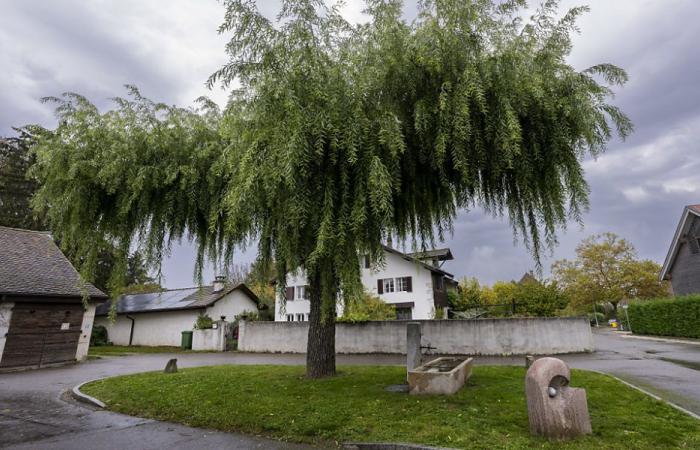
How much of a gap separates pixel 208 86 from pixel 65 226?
14.4ft

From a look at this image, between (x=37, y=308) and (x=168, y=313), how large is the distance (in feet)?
39.8

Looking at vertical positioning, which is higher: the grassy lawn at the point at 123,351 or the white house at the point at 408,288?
the white house at the point at 408,288

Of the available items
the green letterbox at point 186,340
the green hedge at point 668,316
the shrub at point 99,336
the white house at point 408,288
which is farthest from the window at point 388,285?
the shrub at point 99,336

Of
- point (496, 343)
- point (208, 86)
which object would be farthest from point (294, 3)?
point (496, 343)

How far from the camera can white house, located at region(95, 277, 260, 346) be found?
1016 inches

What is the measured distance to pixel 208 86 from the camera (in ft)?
19.3

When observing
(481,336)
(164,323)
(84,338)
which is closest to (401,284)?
(481,336)

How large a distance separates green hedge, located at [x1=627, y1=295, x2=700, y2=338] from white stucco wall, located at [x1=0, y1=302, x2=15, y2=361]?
105 ft

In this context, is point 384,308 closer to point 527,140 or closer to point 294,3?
point 527,140

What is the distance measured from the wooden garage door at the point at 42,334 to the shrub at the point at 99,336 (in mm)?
12717

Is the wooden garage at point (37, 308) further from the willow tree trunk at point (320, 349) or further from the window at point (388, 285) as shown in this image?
the window at point (388, 285)

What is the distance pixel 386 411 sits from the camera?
5.84m

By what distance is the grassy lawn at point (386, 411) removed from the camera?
4.55m

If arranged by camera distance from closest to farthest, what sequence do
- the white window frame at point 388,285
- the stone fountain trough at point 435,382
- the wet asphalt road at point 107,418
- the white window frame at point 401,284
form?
1. the wet asphalt road at point 107,418
2. the stone fountain trough at point 435,382
3. the white window frame at point 401,284
4. the white window frame at point 388,285
